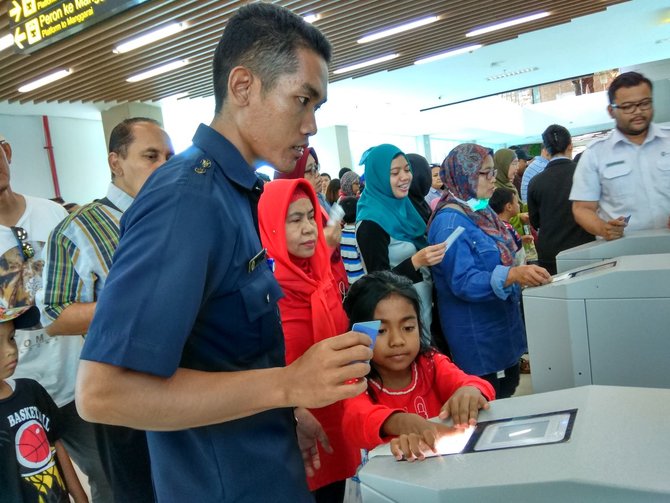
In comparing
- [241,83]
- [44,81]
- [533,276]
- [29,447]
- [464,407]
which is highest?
[44,81]

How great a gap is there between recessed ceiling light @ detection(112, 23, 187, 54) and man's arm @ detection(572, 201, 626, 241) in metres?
4.42

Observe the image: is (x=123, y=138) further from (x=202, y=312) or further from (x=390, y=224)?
(x=202, y=312)

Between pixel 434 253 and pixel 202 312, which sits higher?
pixel 202 312

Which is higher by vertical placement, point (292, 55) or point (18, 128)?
point (18, 128)

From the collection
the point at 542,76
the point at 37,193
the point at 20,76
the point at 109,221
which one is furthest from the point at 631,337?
the point at 542,76

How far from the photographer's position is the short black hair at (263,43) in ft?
2.84

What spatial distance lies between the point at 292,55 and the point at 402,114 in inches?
555

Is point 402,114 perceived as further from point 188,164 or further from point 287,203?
point 188,164

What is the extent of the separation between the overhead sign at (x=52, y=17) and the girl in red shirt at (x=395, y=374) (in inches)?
124

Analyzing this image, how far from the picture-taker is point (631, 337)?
129 centimetres

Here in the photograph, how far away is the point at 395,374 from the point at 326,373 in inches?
36.0

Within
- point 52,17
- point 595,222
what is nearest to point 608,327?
point 595,222

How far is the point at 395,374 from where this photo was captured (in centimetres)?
158

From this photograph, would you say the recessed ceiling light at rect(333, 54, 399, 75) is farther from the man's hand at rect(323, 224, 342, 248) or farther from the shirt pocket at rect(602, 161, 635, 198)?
the man's hand at rect(323, 224, 342, 248)
